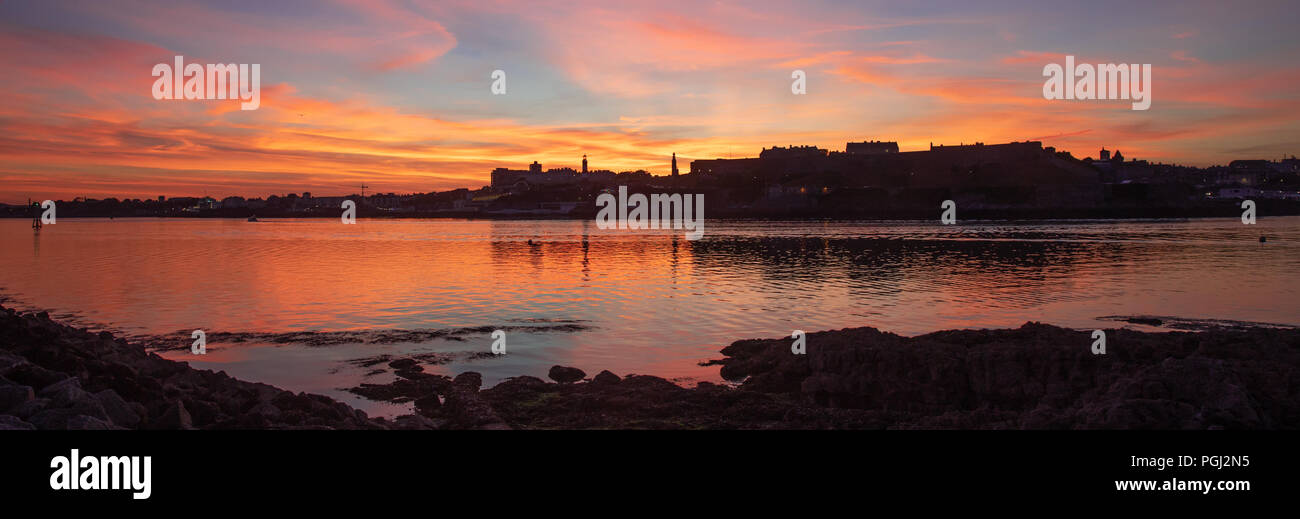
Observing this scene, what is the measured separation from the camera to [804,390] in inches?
481

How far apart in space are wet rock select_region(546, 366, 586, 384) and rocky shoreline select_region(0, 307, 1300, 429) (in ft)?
0.10

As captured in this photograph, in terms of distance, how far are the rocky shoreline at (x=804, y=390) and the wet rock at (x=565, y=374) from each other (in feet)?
0.10

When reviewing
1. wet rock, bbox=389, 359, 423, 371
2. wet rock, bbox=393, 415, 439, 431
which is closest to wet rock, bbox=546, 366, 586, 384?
wet rock, bbox=389, 359, 423, 371

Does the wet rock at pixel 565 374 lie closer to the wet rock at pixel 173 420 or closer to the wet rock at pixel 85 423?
the wet rock at pixel 173 420

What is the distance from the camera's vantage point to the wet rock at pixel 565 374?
45.5ft

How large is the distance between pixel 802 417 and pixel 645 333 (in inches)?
376

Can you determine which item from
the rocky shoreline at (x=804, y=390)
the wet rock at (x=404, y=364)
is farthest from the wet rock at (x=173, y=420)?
the wet rock at (x=404, y=364)

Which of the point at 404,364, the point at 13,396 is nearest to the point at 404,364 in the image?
the point at 404,364

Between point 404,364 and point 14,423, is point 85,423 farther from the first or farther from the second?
point 404,364

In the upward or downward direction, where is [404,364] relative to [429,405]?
upward

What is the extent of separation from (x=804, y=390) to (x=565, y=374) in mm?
4343
